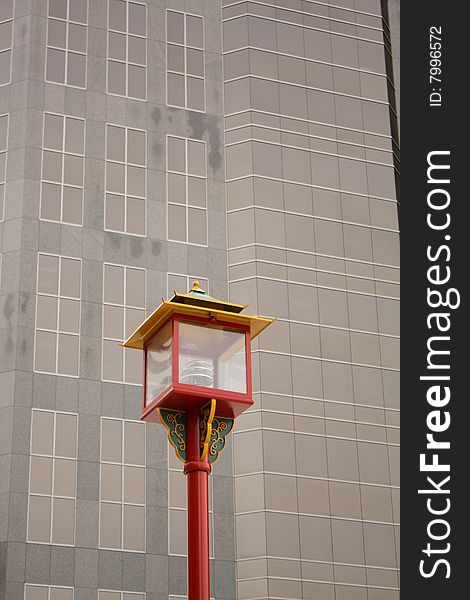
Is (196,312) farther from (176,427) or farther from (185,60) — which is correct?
(185,60)

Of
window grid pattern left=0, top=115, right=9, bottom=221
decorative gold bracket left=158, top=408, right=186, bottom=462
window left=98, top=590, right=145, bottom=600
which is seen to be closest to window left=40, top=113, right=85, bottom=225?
window grid pattern left=0, top=115, right=9, bottom=221

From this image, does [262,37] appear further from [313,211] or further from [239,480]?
[239,480]

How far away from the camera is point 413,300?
18.2m

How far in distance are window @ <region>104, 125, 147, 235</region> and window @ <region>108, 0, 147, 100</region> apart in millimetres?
1652

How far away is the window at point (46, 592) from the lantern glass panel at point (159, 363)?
19360mm

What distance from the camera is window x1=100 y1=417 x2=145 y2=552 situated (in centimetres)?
3247

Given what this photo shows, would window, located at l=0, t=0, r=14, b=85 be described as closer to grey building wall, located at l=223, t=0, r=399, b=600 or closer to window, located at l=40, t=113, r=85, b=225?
window, located at l=40, t=113, r=85, b=225

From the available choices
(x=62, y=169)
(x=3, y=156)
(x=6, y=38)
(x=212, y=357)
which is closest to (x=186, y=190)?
(x=62, y=169)

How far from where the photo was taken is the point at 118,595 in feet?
105

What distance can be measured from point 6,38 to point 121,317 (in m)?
10.9

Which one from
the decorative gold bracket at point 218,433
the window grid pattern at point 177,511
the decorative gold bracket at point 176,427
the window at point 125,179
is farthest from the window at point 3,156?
the decorative gold bracket at point 218,433

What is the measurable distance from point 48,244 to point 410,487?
2028cm

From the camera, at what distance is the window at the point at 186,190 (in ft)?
122

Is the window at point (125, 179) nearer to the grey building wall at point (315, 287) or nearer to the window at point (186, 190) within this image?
the window at point (186, 190)
